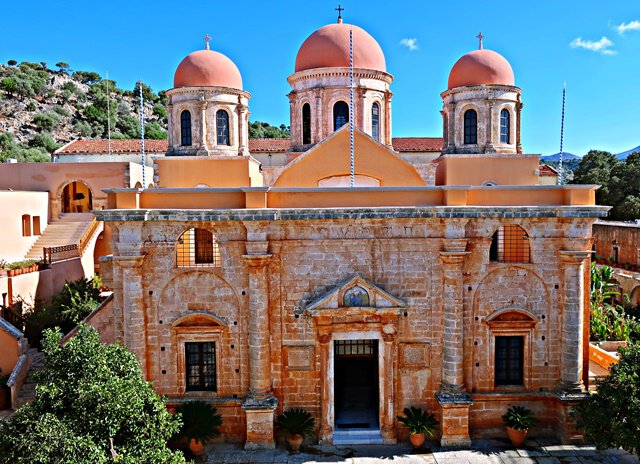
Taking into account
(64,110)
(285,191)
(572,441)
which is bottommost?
(572,441)

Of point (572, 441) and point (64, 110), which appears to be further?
point (64, 110)

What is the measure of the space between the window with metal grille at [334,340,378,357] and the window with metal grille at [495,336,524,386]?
3.36 m

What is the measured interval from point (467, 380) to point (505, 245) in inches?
163

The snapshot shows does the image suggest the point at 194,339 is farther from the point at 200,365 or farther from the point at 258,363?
the point at 258,363

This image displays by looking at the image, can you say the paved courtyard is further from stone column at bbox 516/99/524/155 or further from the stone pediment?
stone column at bbox 516/99/524/155

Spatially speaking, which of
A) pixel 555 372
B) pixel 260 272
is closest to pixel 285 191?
pixel 260 272

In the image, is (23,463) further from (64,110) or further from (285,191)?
(64,110)

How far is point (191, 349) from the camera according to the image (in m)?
12.5

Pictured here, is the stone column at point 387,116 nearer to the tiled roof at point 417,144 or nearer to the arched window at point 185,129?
the arched window at point 185,129

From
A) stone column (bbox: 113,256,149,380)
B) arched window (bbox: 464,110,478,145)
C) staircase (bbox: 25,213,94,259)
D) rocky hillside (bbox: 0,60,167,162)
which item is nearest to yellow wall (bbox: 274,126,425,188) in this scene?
arched window (bbox: 464,110,478,145)

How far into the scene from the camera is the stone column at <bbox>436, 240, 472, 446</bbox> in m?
11.9

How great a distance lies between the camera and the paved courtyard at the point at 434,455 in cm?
1138

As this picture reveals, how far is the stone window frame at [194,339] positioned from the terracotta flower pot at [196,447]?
47.3 inches

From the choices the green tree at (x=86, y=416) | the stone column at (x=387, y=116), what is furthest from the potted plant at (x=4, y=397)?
the stone column at (x=387, y=116)
